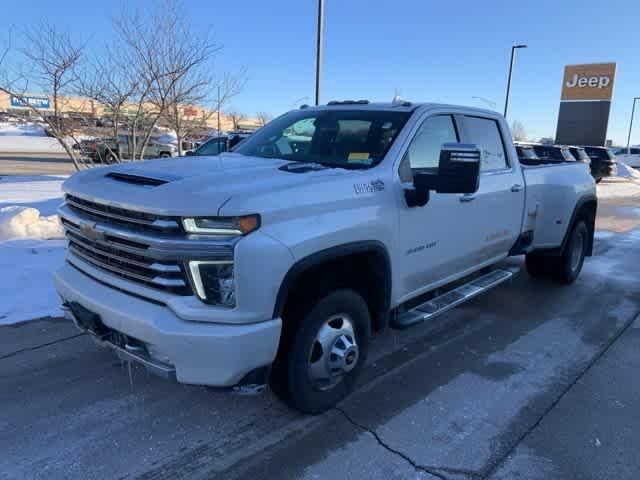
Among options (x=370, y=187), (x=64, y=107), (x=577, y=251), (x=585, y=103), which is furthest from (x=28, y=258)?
(x=585, y=103)

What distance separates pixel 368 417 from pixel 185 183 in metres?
1.85

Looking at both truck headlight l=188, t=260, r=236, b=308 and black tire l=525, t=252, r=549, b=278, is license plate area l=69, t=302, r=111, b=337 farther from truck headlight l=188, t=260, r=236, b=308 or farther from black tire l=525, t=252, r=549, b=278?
black tire l=525, t=252, r=549, b=278

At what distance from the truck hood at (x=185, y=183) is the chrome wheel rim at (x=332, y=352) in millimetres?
902

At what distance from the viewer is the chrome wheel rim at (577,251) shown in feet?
20.4

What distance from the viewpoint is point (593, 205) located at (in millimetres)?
6426

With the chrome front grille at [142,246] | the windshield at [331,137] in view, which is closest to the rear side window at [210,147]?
the windshield at [331,137]

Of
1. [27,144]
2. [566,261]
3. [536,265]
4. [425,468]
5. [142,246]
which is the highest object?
[142,246]

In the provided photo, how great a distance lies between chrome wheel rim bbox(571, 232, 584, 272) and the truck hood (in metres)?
4.33

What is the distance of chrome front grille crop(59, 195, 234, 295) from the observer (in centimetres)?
239

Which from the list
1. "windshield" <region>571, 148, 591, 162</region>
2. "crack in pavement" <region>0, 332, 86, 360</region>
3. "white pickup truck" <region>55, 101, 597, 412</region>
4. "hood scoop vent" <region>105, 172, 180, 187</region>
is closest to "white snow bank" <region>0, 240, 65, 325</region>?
"crack in pavement" <region>0, 332, 86, 360</region>

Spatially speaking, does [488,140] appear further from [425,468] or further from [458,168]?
[425,468]

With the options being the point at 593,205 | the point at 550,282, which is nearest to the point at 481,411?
the point at 550,282

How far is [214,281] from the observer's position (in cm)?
243

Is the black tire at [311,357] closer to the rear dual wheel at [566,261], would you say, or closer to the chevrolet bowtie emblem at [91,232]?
the chevrolet bowtie emblem at [91,232]
